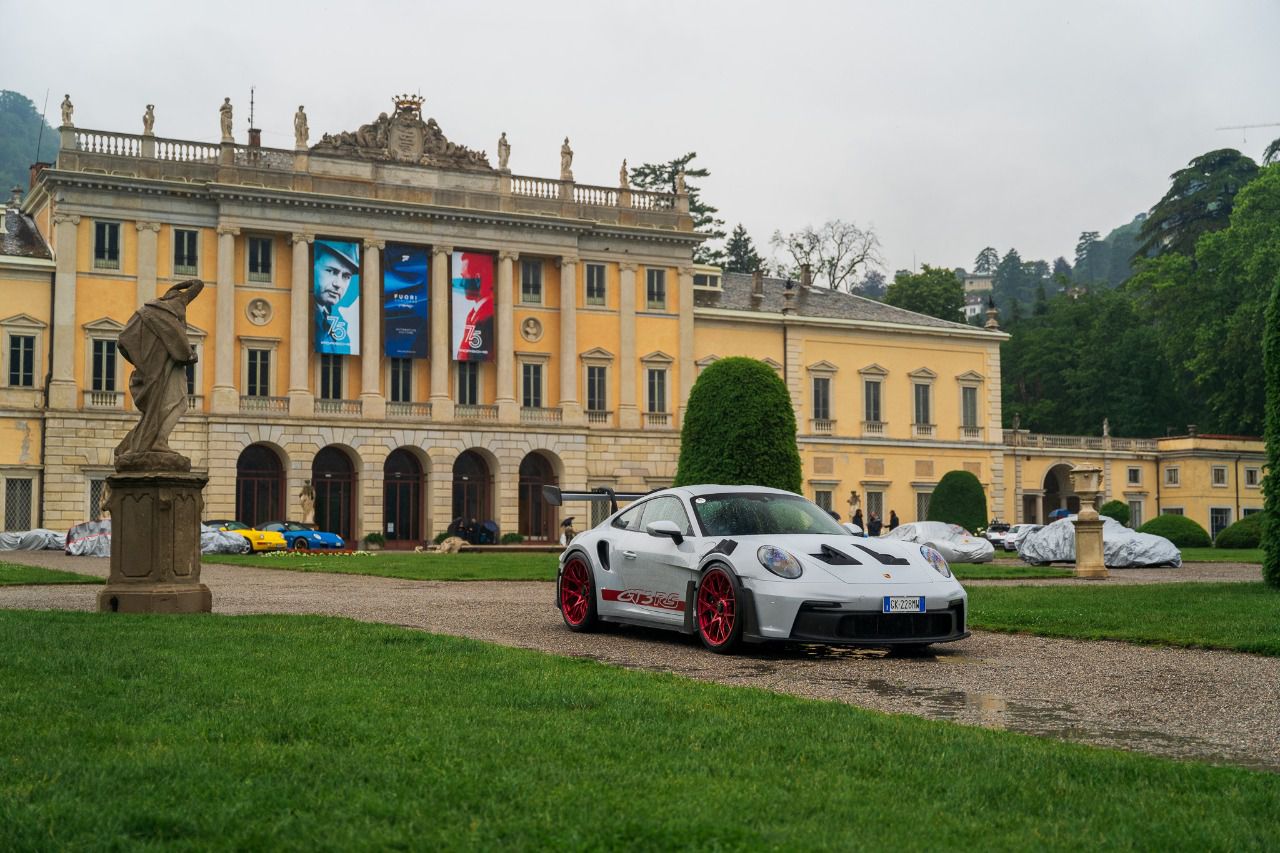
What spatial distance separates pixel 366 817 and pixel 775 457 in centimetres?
2597

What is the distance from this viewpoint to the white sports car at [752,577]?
427 inches

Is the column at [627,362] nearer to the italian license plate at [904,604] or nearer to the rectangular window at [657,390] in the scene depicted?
the rectangular window at [657,390]

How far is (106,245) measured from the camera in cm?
5034

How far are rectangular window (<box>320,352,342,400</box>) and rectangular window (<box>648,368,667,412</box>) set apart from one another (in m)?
13.0

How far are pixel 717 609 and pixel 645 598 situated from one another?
1133 mm

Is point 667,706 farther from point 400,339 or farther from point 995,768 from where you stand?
point 400,339

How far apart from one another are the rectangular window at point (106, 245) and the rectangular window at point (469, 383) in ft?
43.9

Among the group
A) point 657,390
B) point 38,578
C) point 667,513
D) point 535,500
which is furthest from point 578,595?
point 657,390

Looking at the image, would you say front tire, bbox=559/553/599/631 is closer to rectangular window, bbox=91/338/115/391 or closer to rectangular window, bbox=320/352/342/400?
rectangular window, bbox=91/338/115/391

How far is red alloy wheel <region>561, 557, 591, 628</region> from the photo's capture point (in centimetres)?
1320

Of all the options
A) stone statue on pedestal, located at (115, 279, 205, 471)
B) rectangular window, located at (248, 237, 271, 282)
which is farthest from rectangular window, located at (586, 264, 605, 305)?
stone statue on pedestal, located at (115, 279, 205, 471)

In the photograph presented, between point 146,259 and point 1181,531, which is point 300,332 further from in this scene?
point 1181,531

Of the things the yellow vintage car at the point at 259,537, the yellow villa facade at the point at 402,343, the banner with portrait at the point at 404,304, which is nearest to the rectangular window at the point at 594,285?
the yellow villa facade at the point at 402,343

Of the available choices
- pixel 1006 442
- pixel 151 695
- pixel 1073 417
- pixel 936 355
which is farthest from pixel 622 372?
pixel 151 695
